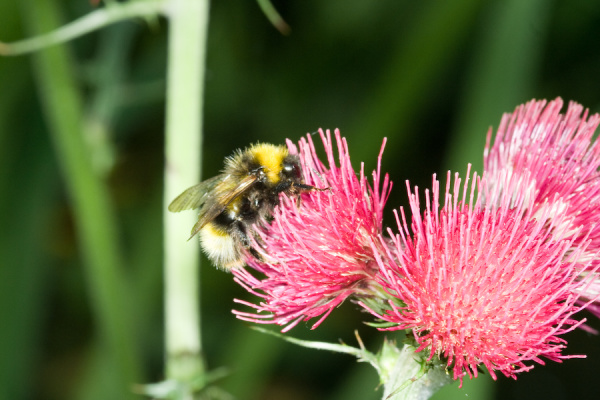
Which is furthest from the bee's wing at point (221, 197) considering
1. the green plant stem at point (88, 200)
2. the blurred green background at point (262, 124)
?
the blurred green background at point (262, 124)

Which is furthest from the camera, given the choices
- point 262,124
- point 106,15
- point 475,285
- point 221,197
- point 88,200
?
point 262,124

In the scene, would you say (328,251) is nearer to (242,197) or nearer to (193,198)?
(242,197)

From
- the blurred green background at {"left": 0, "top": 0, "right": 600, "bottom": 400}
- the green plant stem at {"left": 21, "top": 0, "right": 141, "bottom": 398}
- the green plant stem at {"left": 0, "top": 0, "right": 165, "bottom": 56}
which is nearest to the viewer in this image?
the green plant stem at {"left": 0, "top": 0, "right": 165, "bottom": 56}

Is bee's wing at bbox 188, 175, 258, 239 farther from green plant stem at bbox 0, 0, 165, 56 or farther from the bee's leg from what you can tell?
green plant stem at bbox 0, 0, 165, 56

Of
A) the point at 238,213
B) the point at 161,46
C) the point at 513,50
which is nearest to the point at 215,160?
the point at 161,46

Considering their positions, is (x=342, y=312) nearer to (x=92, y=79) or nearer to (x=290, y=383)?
(x=290, y=383)

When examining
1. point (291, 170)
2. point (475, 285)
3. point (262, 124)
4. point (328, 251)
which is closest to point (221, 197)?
point (291, 170)

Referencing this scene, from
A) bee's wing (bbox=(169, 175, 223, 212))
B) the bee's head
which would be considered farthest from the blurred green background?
the bee's head
